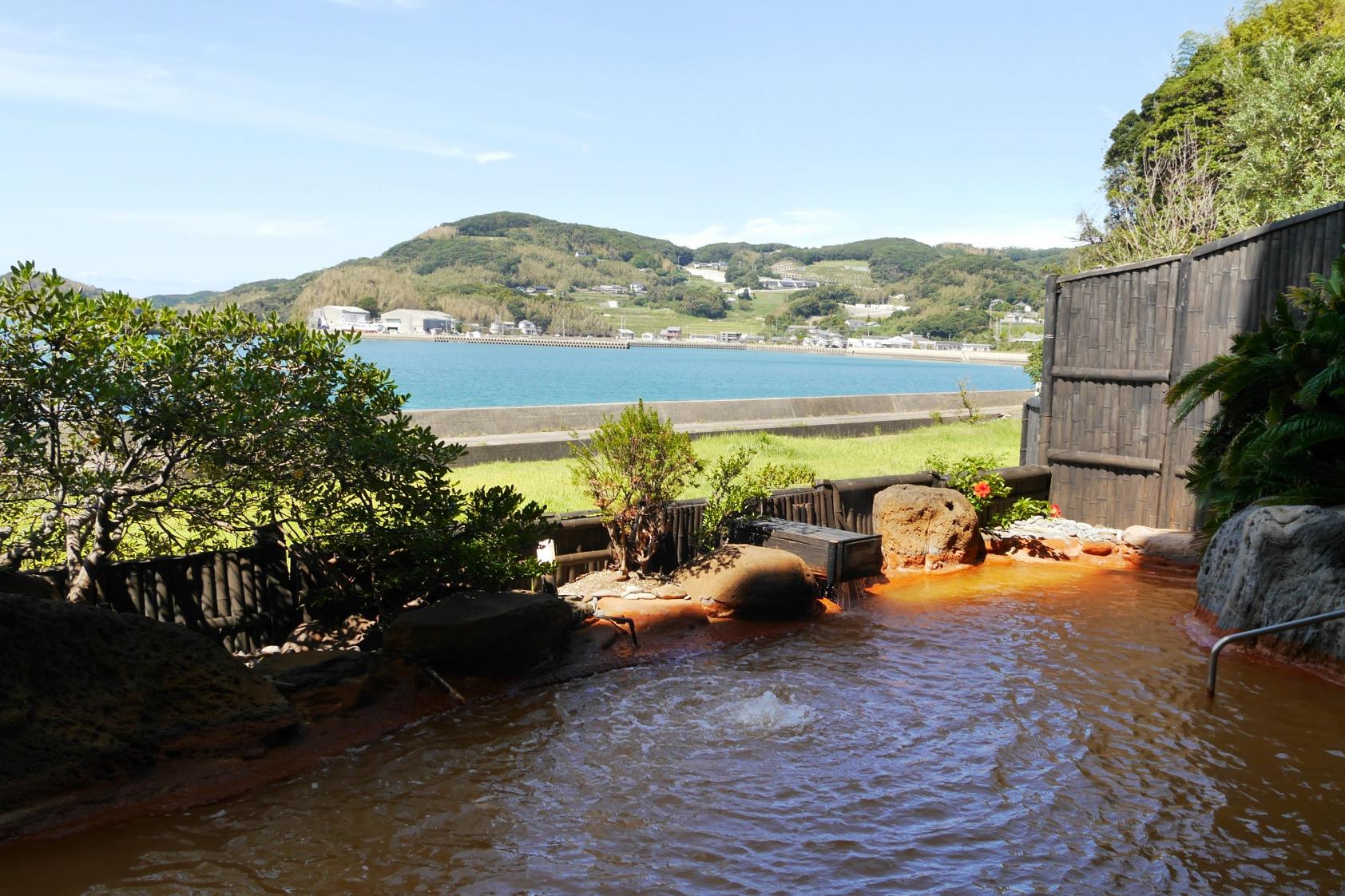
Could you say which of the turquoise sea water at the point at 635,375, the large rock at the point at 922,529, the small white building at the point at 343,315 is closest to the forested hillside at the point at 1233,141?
the turquoise sea water at the point at 635,375

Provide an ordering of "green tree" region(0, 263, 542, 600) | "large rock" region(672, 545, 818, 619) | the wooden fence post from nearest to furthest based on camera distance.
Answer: "green tree" region(0, 263, 542, 600), "large rock" region(672, 545, 818, 619), the wooden fence post

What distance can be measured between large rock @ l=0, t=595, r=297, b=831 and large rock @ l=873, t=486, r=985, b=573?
21.8ft

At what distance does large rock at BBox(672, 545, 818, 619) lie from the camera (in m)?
8.26

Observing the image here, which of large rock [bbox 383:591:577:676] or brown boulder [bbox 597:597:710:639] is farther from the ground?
large rock [bbox 383:591:577:676]

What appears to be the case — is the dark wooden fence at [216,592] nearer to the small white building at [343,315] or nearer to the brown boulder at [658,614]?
the brown boulder at [658,614]

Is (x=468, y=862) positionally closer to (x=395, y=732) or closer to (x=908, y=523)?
(x=395, y=732)

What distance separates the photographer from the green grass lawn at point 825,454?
12.8m

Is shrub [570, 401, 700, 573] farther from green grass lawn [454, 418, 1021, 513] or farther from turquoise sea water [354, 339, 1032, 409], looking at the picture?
turquoise sea water [354, 339, 1032, 409]

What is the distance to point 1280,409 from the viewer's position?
865 cm

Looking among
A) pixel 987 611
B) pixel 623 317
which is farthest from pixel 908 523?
pixel 623 317

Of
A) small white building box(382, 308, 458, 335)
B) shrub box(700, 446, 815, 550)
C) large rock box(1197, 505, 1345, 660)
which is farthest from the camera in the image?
small white building box(382, 308, 458, 335)

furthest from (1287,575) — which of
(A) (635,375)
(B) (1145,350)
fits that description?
(A) (635,375)

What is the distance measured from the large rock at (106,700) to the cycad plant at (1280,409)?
311 inches

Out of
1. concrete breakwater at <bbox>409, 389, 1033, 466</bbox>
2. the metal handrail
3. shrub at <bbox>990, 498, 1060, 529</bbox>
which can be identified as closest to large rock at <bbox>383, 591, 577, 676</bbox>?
the metal handrail
